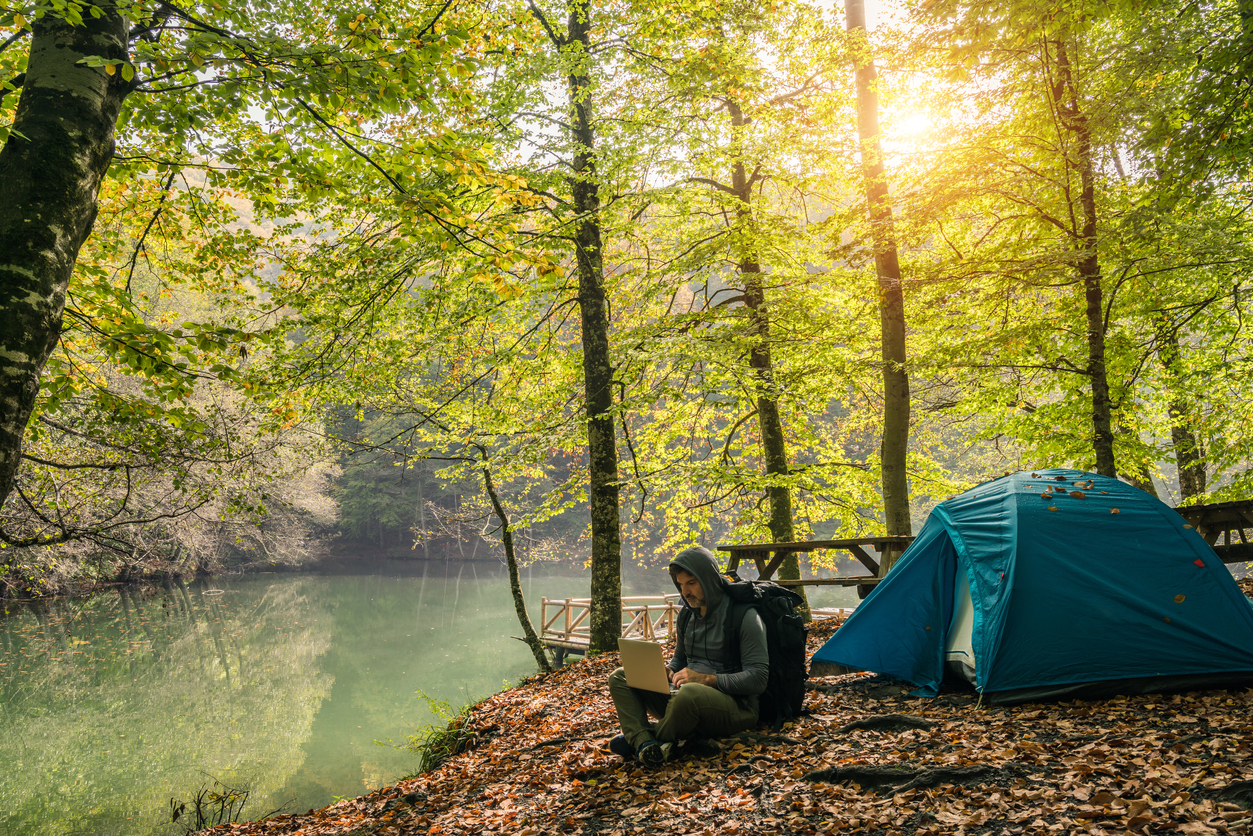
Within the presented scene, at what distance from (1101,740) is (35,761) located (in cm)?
1313

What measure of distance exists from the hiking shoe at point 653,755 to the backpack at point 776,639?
2.31 ft

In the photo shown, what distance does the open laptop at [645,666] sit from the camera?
378 centimetres

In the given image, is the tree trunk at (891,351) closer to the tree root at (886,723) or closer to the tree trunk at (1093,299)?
the tree trunk at (1093,299)

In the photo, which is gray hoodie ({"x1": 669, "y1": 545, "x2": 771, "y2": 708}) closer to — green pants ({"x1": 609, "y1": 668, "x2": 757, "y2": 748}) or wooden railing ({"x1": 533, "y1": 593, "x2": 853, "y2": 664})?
green pants ({"x1": 609, "y1": 668, "x2": 757, "y2": 748})

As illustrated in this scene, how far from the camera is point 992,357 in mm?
8266

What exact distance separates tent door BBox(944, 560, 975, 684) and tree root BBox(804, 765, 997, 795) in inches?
58.8

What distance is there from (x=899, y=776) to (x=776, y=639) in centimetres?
107

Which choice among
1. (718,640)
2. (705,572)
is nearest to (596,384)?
(705,572)

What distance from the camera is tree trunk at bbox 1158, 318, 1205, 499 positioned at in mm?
9250

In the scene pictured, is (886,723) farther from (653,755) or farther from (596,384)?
(596,384)

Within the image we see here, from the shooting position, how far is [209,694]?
12.8 meters

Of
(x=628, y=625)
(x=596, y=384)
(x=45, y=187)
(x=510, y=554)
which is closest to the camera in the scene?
(x=45, y=187)

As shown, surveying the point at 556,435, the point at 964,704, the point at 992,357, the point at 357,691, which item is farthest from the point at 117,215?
the point at 357,691

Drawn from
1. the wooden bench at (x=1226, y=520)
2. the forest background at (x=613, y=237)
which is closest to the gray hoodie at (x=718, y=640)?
the forest background at (x=613, y=237)
